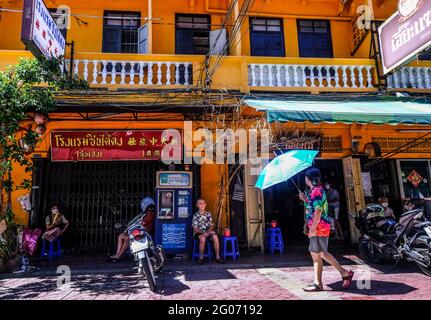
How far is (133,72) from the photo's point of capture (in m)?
8.48

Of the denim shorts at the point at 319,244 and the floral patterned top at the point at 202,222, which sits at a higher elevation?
the floral patterned top at the point at 202,222

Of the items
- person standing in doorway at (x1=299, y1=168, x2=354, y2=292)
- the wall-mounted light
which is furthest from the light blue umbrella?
the wall-mounted light

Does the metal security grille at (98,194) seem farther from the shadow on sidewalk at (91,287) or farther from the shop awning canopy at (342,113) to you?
the shop awning canopy at (342,113)

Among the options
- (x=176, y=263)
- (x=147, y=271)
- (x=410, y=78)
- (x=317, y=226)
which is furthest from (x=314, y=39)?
(x=147, y=271)

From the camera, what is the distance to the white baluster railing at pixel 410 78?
9250 millimetres

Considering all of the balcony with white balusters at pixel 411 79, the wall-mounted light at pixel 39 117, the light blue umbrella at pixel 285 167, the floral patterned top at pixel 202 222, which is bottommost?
the floral patterned top at pixel 202 222

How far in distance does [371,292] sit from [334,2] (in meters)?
9.80

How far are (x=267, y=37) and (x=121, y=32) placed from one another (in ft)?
15.5

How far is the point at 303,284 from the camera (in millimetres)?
5367

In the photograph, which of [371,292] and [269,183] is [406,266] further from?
[269,183]

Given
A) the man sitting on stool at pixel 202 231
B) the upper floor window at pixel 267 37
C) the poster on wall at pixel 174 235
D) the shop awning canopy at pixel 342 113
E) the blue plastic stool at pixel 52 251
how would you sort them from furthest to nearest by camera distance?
the upper floor window at pixel 267 37 → the poster on wall at pixel 174 235 → the blue plastic stool at pixel 52 251 → the man sitting on stool at pixel 202 231 → the shop awning canopy at pixel 342 113

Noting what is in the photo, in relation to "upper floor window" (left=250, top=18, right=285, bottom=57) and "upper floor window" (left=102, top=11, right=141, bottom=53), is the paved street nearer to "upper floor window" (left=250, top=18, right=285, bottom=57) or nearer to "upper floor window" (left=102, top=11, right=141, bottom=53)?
"upper floor window" (left=102, top=11, right=141, bottom=53)

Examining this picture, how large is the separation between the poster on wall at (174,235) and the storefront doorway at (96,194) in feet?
4.23

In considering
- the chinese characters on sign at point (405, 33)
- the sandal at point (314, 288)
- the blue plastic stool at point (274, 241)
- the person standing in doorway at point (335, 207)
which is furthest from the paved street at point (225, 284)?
A: the chinese characters on sign at point (405, 33)
